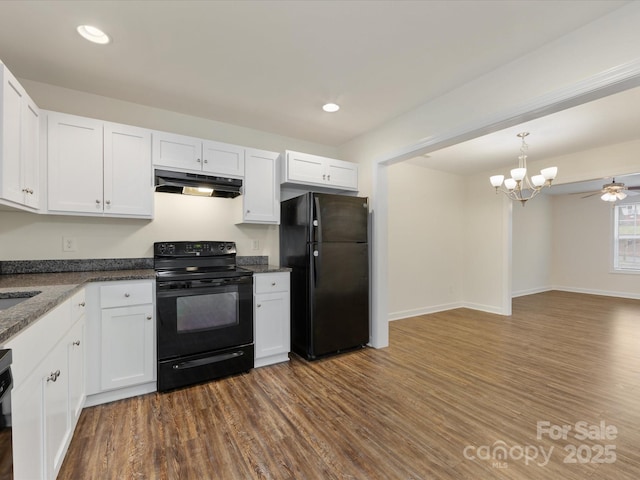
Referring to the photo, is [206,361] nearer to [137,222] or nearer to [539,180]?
[137,222]

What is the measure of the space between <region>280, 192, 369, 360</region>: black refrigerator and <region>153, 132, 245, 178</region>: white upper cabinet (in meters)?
0.75

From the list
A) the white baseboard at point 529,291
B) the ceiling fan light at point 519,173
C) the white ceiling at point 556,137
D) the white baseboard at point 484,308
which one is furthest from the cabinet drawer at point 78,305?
the white baseboard at point 529,291

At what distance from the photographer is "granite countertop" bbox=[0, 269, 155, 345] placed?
1030 mm

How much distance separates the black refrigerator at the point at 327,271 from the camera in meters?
3.04

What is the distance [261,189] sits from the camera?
3.16m

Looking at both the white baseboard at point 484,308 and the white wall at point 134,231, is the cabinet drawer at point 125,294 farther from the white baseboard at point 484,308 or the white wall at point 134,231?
the white baseboard at point 484,308

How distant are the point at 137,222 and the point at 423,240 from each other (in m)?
4.16

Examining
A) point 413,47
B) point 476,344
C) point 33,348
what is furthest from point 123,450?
point 476,344

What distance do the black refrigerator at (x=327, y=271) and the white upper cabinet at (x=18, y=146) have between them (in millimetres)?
2089

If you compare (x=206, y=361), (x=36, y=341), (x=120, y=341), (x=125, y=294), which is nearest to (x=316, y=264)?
(x=206, y=361)

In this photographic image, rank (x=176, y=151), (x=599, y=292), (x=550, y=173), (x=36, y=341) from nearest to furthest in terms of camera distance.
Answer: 1. (x=36, y=341)
2. (x=176, y=151)
3. (x=550, y=173)
4. (x=599, y=292)

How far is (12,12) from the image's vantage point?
1.73 meters

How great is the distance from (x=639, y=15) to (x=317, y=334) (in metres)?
3.14

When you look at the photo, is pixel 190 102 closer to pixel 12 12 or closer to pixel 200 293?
pixel 12 12
